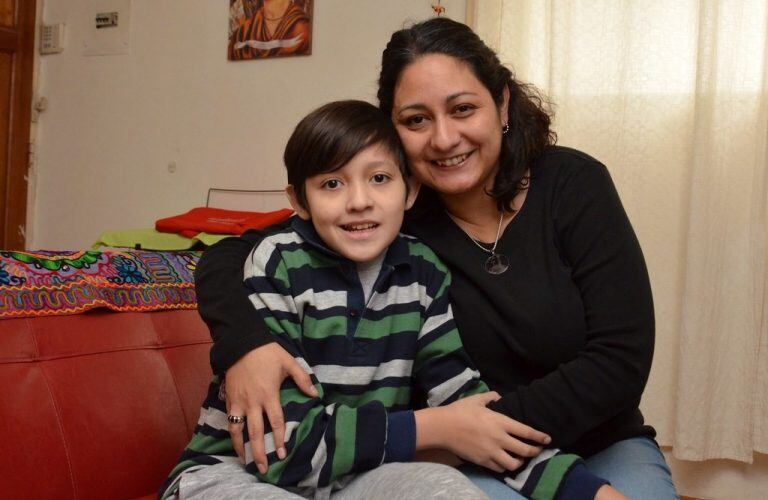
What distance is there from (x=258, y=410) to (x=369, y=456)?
165 mm

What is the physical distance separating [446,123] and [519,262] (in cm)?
27

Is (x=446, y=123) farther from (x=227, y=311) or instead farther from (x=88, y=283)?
(x=88, y=283)

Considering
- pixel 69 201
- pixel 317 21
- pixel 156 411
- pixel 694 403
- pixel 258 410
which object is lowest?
pixel 694 403

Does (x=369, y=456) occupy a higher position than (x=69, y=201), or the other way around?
(x=69, y=201)

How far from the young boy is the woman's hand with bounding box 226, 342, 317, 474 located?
0.05 ft

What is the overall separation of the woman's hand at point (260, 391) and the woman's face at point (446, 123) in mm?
426

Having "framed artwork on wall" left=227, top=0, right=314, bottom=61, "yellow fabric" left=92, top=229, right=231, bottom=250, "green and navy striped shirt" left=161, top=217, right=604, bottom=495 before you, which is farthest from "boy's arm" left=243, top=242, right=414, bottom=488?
"framed artwork on wall" left=227, top=0, right=314, bottom=61

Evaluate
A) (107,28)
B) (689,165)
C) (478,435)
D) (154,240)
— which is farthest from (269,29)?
(478,435)

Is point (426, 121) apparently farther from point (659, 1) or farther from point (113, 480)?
point (659, 1)

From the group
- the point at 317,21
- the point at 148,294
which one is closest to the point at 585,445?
the point at 148,294

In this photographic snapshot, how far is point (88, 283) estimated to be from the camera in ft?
4.65

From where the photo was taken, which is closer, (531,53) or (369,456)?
(369,456)

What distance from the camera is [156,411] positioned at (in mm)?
1382

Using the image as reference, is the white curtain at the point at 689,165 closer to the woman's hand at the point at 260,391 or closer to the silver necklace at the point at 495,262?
the silver necklace at the point at 495,262
